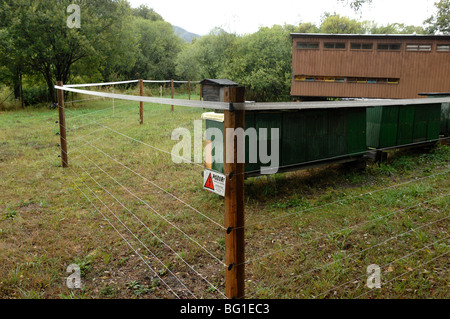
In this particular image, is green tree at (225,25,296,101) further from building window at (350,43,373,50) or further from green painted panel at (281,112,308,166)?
green painted panel at (281,112,308,166)

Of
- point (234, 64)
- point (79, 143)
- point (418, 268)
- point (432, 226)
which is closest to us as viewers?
point (418, 268)

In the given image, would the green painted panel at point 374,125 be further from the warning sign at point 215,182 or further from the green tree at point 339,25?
the green tree at point 339,25

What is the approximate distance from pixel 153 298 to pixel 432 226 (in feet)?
13.4

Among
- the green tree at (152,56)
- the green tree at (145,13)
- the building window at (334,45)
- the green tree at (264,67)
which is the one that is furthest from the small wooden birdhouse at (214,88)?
the green tree at (145,13)

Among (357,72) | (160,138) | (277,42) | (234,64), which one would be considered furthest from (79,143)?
(277,42)

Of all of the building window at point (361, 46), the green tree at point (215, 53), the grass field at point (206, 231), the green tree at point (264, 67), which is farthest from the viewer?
the green tree at point (215, 53)

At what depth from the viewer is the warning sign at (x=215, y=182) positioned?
237 cm

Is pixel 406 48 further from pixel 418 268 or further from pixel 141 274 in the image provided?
pixel 141 274

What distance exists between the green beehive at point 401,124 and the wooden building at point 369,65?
1222 cm

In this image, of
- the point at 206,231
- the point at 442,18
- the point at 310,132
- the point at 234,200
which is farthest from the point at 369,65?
the point at 442,18

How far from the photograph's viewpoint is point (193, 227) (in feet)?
16.7

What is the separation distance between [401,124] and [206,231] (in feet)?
21.4

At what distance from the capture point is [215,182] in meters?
2.46

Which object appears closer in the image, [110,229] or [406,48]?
[110,229]
